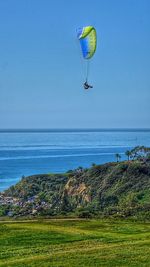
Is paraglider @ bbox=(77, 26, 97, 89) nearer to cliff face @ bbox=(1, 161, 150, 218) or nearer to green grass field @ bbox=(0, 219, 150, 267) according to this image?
green grass field @ bbox=(0, 219, 150, 267)

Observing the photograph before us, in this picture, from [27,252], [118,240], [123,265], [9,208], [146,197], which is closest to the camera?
[123,265]

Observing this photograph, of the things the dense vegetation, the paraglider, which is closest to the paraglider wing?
the paraglider

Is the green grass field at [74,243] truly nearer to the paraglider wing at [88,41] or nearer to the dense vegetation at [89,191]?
A: the paraglider wing at [88,41]

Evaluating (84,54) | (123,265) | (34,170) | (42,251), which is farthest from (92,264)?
(34,170)

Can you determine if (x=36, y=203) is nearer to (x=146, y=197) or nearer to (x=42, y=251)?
(x=146, y=197)

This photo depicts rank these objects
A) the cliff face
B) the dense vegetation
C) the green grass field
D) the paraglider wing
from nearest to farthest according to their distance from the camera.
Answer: the green grass field, the paraglider wing, the dense vegetation, the cliff face

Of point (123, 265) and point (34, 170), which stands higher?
point (34, 170)
